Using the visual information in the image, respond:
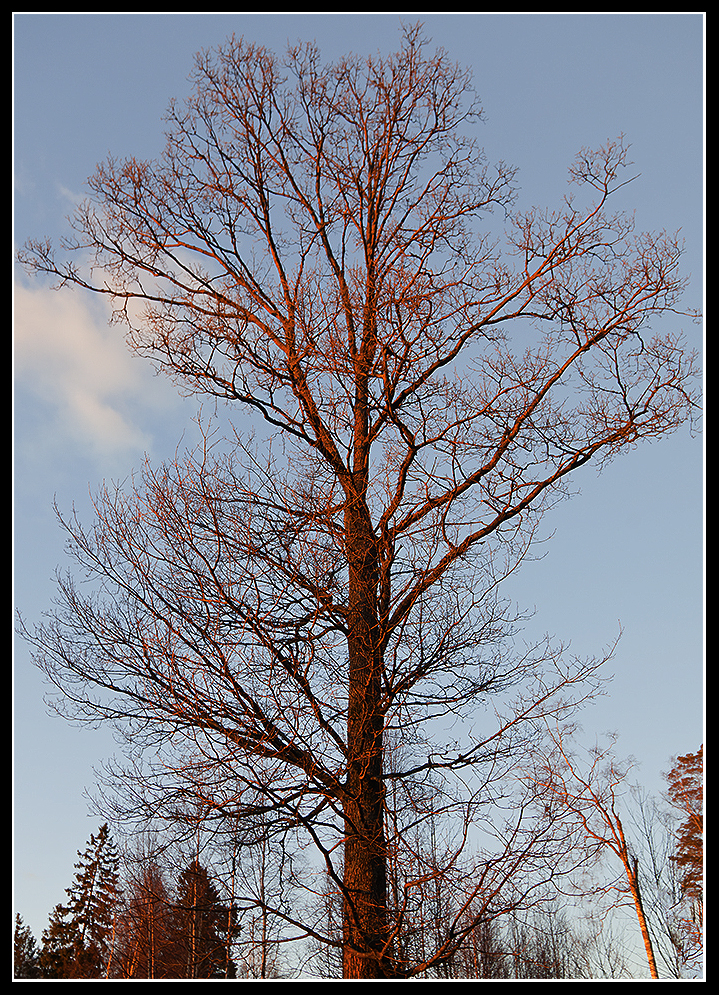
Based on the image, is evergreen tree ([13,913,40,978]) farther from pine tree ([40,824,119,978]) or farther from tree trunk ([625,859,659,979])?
tree trunk ([625,859,659,979])

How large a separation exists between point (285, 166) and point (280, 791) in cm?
564

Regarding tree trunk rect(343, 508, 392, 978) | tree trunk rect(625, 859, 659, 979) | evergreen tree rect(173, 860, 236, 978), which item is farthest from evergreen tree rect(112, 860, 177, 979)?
tree trunk rect(625, 859, 659, 979)

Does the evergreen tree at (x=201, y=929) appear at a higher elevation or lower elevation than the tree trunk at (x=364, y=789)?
lower

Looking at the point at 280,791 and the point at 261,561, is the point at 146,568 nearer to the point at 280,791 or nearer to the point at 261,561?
the point at 261,561

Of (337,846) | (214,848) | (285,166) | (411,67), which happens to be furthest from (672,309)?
(214,848)

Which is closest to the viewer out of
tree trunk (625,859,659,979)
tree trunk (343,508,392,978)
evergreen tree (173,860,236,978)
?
tree trunk (343,508,392,978)

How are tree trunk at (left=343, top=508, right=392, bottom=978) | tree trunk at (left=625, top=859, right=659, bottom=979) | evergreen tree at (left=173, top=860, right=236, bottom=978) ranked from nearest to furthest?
tree trunk at (left=343, top=508, right=392, bottom=978), evergreen tree at (left=173, top=860, right=236, bottom=978), tree trunk at (left=625, top=859, right=659, bottom=979)

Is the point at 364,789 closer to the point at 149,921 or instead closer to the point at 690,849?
the point at 149,921

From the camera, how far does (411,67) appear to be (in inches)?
271

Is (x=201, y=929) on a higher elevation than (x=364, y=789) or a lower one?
lower

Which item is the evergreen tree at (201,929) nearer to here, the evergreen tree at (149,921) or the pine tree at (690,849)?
the evergreen tree at (149,921)

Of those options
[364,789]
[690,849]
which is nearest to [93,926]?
[364,789]

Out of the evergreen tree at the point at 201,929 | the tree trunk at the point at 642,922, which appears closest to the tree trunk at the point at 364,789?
the evergreen tree at the point at 201,929
